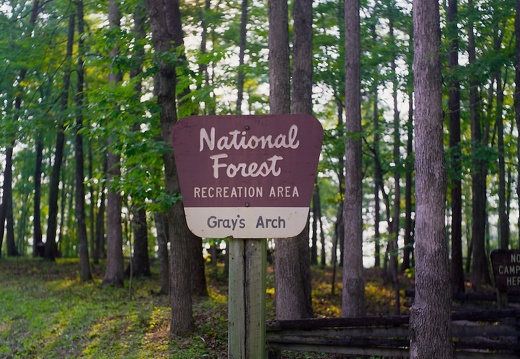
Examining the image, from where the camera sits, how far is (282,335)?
10.3m

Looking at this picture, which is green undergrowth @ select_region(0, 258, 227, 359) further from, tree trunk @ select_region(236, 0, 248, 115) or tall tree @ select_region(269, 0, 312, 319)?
tree trunk @ select_region(236, 0, 248, 115)

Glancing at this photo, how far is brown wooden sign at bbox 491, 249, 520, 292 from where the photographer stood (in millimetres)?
12273

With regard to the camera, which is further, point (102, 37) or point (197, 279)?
point (197, 279)

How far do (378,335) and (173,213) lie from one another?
4.76 metres

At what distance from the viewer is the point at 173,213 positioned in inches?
522

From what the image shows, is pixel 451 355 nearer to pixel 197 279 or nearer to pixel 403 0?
pixel 197 279

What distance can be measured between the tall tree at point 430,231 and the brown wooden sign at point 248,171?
4416 millimetres

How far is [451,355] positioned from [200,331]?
20.0 feet

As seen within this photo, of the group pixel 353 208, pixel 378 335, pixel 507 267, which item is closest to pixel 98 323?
pixel 353 208

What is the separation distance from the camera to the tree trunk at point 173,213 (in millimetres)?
12805

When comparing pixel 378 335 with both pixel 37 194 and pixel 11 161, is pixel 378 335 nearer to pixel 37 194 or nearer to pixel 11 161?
pixel 11 161

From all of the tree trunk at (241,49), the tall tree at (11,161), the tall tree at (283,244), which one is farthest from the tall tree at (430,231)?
the tall tree at (11,161)

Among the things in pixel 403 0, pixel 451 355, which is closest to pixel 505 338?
pixel 451 355

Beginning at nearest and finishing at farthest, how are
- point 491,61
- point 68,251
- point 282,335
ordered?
1. point 282,335
2. point 491,61
3. point 68,251
